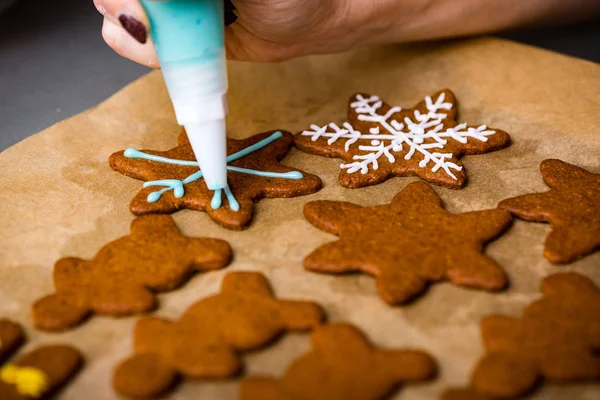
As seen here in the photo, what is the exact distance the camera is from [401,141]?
1399 mm

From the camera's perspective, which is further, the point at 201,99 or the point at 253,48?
the point at 253,48

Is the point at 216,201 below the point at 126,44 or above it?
below

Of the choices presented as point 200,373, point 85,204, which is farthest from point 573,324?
point 85,204

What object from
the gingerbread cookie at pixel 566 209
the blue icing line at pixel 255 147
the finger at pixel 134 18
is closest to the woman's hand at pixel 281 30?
the finger at pixel 134 18

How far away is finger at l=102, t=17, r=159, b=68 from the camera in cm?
137

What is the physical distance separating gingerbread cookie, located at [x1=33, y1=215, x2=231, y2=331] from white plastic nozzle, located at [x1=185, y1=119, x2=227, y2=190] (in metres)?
0.12

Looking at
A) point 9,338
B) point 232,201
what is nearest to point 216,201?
point 232,201

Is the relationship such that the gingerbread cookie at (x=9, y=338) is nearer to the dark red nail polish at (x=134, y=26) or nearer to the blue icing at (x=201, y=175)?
the blue icing at (x=201, y=175)

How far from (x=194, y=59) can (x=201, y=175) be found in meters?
0.27

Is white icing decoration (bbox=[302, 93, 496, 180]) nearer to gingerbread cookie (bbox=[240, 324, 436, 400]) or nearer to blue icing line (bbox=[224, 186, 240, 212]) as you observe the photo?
blue icing line (bbox=[224, 186, 240, 212])

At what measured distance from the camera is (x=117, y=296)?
1007mm

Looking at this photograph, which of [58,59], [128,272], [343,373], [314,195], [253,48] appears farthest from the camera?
[58,59]

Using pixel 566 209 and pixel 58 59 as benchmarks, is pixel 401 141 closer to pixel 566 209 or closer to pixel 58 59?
pixel 566 209

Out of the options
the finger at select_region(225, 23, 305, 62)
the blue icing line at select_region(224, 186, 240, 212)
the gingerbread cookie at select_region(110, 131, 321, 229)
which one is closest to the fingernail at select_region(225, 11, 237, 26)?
the finger at select_region(225, 23, 305, 62)
